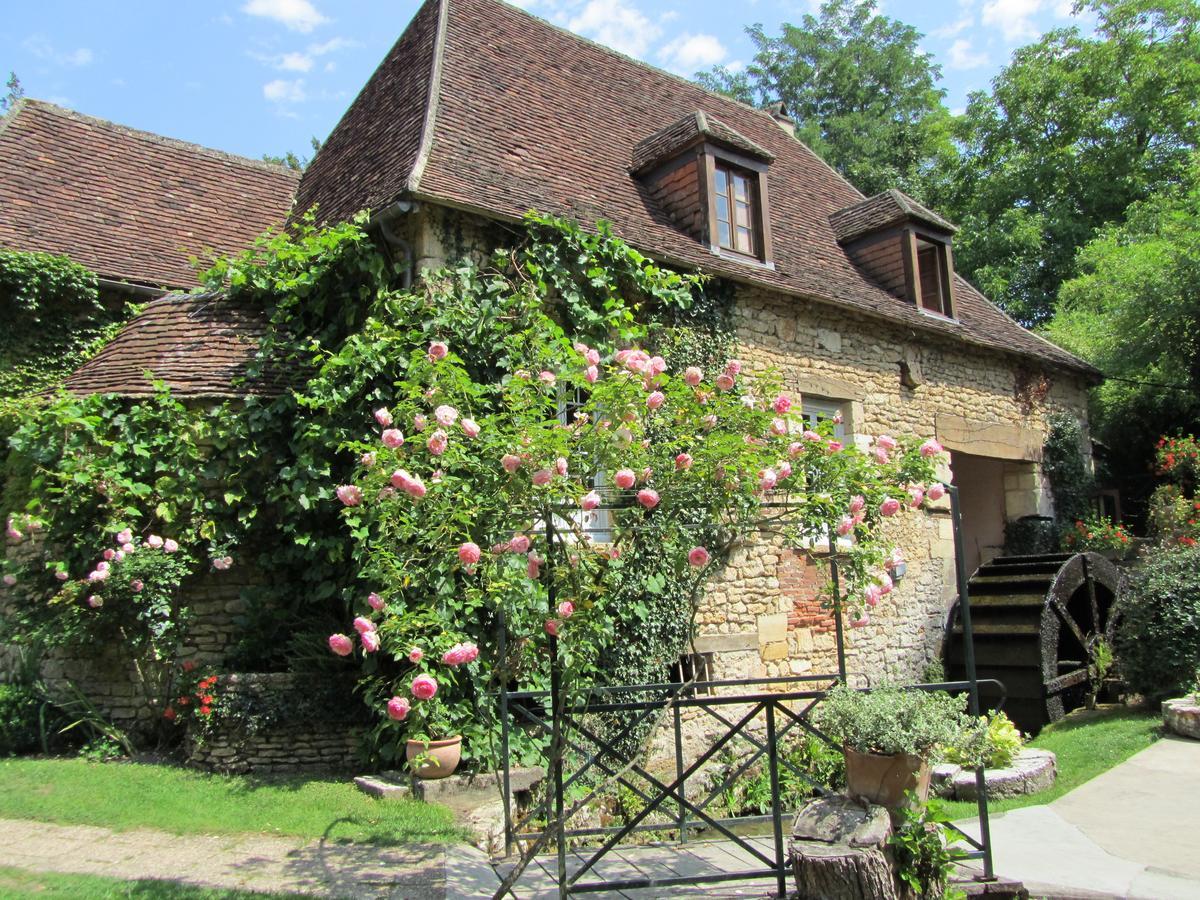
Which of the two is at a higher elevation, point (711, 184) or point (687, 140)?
point (687, 140)

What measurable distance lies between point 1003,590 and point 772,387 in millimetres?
6595

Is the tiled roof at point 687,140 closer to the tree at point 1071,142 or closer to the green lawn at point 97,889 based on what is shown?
the green lawn at point 97,889

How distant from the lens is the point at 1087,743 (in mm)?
7887

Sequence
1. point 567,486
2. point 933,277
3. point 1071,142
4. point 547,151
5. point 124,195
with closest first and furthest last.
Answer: point 567,486, point 547,151, point 124,195, point 933,277, point 1071,142

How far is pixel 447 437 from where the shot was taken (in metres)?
4.18

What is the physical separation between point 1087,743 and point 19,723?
9190mm

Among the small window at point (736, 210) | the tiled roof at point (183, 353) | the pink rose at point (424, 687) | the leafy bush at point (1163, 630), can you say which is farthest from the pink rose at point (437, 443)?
the leafy bush at point (1163, 630)

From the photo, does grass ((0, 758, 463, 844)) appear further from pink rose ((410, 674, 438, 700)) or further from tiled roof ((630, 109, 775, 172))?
tiled roof ((630, 109, 775, 172))

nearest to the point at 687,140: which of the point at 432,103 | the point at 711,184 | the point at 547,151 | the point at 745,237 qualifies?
the point at 711,184

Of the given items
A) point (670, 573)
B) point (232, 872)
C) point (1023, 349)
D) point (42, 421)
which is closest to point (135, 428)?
point (42, 421)

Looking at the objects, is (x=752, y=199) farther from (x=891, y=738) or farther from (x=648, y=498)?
(x=891, y=738)

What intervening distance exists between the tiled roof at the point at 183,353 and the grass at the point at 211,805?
10.3 ft

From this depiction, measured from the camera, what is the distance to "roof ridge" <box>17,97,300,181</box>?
11.1 meters

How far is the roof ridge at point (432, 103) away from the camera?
292 inches
